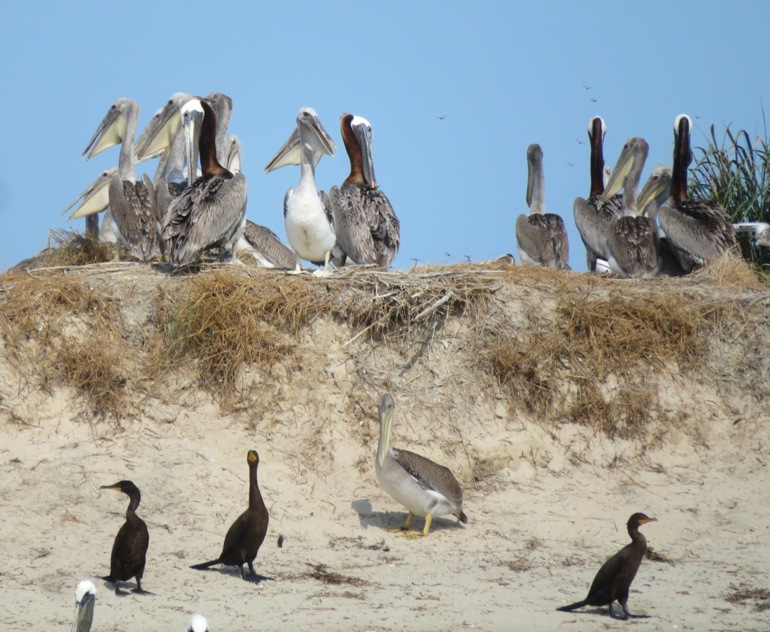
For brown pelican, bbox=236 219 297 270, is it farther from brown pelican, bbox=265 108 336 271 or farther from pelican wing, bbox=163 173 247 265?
pelican wing, bbox=163 173 247 265

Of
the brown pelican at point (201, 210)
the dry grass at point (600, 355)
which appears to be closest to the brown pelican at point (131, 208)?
the brown pelican at point (201, 210)

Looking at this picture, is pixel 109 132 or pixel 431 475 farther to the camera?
pixel 109 132

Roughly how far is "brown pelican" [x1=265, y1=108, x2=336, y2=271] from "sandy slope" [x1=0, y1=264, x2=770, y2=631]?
1053mm

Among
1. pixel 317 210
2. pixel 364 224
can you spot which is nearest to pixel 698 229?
pixel 364 224

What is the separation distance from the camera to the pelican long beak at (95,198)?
14.1 meters

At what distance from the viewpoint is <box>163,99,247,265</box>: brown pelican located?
11609mm

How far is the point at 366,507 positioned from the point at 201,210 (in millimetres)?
3232

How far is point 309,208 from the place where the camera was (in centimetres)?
1192

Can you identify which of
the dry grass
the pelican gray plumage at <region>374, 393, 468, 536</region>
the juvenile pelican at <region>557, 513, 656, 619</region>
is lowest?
the juvenile pelican at <region>557, 513, 656, 619</region>

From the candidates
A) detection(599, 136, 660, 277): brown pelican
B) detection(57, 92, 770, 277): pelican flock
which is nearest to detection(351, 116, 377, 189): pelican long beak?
detection(57, 92, 770, 277): pelican flock

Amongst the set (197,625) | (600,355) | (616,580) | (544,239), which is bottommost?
(197,625)

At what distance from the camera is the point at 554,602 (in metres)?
8.45

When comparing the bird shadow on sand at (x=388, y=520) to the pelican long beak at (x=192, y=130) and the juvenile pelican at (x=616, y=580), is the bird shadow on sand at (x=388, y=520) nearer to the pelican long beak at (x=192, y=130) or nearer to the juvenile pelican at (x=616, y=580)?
the juvenile pelican at (x=616, y=580)

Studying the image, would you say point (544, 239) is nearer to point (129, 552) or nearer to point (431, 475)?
point (431, 475)
